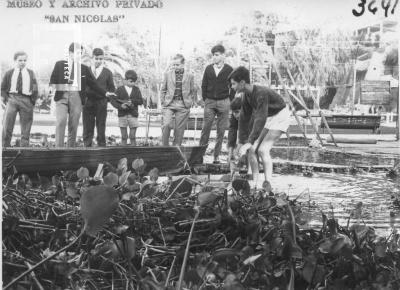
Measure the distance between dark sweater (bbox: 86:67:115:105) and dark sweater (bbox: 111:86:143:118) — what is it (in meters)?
0.03

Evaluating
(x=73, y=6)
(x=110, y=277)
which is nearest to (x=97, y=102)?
(x=73, y=6)

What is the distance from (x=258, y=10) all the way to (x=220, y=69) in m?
0.19

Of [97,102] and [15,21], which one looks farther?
[97,102]

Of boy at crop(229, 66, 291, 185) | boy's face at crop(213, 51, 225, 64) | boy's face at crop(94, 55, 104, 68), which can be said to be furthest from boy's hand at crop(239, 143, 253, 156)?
boy's face at crop(94, 55, 104, 68)

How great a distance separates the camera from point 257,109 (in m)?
1.46

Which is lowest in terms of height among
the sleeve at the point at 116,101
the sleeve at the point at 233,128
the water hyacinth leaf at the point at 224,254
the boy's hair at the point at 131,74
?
the water hyacinth leaf at the point at 224,254

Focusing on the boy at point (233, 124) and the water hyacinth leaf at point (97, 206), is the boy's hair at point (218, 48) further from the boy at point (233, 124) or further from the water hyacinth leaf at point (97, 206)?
the water hyacinth leaf at point (97, 206)

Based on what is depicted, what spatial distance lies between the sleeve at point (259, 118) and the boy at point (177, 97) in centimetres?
19

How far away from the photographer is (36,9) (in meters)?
1.35

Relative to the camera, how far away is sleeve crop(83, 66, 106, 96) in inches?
56.4

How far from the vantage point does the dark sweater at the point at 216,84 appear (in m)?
1.43

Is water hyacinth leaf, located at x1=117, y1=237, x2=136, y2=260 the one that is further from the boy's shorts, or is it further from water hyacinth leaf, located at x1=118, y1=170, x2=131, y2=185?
the boy's shorts

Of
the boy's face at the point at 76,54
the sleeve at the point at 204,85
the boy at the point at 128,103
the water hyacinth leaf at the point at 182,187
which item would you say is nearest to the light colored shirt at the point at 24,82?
the boy's face at the point at 76,54

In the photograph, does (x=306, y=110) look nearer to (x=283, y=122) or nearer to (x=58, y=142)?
(x=283, y=122)
